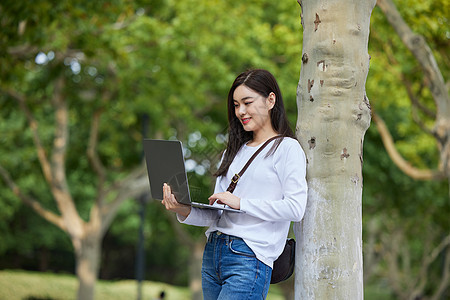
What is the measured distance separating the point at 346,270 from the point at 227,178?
0.74 meters

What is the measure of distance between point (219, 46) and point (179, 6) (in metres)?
1.60

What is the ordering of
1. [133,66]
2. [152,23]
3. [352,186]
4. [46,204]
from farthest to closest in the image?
[46,204], [133,66], [152,23], [352,186]

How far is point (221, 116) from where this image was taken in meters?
18.1

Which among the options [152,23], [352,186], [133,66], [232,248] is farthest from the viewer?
[133,66]

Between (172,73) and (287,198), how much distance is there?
11738 millimetres

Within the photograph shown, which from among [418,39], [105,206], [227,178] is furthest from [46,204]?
[227,178]

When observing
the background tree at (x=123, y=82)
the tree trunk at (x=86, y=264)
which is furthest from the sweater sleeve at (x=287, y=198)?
the tree trunk at (x=86, y=264)

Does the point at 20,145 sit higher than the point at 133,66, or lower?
lower

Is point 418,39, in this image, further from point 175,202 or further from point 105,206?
point 105,206

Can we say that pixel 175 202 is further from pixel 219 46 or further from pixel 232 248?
pixel 219 46

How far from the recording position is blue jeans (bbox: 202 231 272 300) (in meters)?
2.92

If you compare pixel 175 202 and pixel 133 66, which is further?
pixel 133 66

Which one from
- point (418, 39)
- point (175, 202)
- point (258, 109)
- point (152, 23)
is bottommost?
point (175, 202)

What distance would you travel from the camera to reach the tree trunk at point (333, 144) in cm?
312
